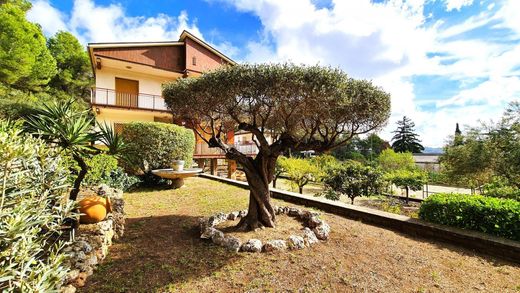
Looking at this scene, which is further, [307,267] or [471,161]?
→ [471,161]

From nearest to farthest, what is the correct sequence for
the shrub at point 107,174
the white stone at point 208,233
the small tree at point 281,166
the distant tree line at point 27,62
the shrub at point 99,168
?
the white stone at point 208,233 < the shrub at point 99,168 < the shrub at point 107,174 < the distant tree line at point 27,62 < the small tree at point 281,166

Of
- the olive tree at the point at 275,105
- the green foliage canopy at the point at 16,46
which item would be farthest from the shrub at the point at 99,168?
the green foliage canopy at the point at 16,46

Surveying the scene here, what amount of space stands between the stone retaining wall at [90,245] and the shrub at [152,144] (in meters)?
5.15

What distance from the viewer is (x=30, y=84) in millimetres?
15859

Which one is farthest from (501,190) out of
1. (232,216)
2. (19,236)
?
(19,236)

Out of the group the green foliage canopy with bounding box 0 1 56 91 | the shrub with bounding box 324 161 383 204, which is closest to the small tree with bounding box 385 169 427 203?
the shrub with bounding box 324 161 383 204

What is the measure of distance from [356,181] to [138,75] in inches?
626

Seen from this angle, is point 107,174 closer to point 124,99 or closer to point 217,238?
point 217,238

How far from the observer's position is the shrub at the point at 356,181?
11.1 meters

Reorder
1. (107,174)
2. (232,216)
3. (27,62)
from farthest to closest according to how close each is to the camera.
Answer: (27,62)
(107,174)
(232,216)

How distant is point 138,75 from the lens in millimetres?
17031

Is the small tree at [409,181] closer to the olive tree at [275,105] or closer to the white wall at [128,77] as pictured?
the olive tree at [275,105]

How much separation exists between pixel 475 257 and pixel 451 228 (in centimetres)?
83

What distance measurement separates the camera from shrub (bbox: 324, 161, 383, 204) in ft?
36.4
